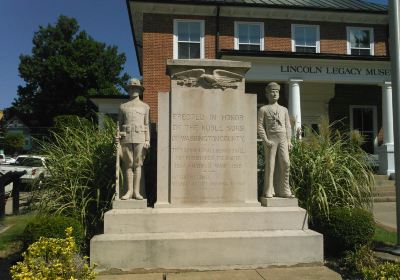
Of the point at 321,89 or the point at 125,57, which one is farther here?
the point at 125,57

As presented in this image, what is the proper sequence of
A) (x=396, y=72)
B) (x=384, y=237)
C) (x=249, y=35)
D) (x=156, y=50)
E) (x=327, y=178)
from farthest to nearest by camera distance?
(x=249, y=35)
(x=156, y=50)
(x=384, y=237)
(x=327, y=178)
(x=396, y=72)

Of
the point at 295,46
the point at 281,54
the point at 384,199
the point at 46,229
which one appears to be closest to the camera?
the point at 46,229

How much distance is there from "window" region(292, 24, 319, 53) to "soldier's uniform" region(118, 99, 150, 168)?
1564cm

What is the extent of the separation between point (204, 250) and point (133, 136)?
1.97m

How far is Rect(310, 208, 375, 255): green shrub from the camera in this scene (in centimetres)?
645

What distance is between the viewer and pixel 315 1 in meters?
21.7

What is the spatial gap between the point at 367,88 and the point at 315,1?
5.21m

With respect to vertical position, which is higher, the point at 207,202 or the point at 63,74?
the point at 63,74

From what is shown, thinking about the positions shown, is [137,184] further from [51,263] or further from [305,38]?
[305,38]

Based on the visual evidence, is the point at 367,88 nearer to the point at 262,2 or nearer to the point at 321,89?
the point at 321,89

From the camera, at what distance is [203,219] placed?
244 inches

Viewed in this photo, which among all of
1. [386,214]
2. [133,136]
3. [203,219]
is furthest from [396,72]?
[386,214]

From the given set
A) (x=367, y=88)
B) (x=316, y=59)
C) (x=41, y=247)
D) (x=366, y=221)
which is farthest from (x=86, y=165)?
(x=367, y=88)

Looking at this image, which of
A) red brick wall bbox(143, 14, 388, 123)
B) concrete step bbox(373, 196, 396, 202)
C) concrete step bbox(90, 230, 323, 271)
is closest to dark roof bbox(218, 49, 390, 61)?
red brick wall bbox(143, 14, 388, 123)
